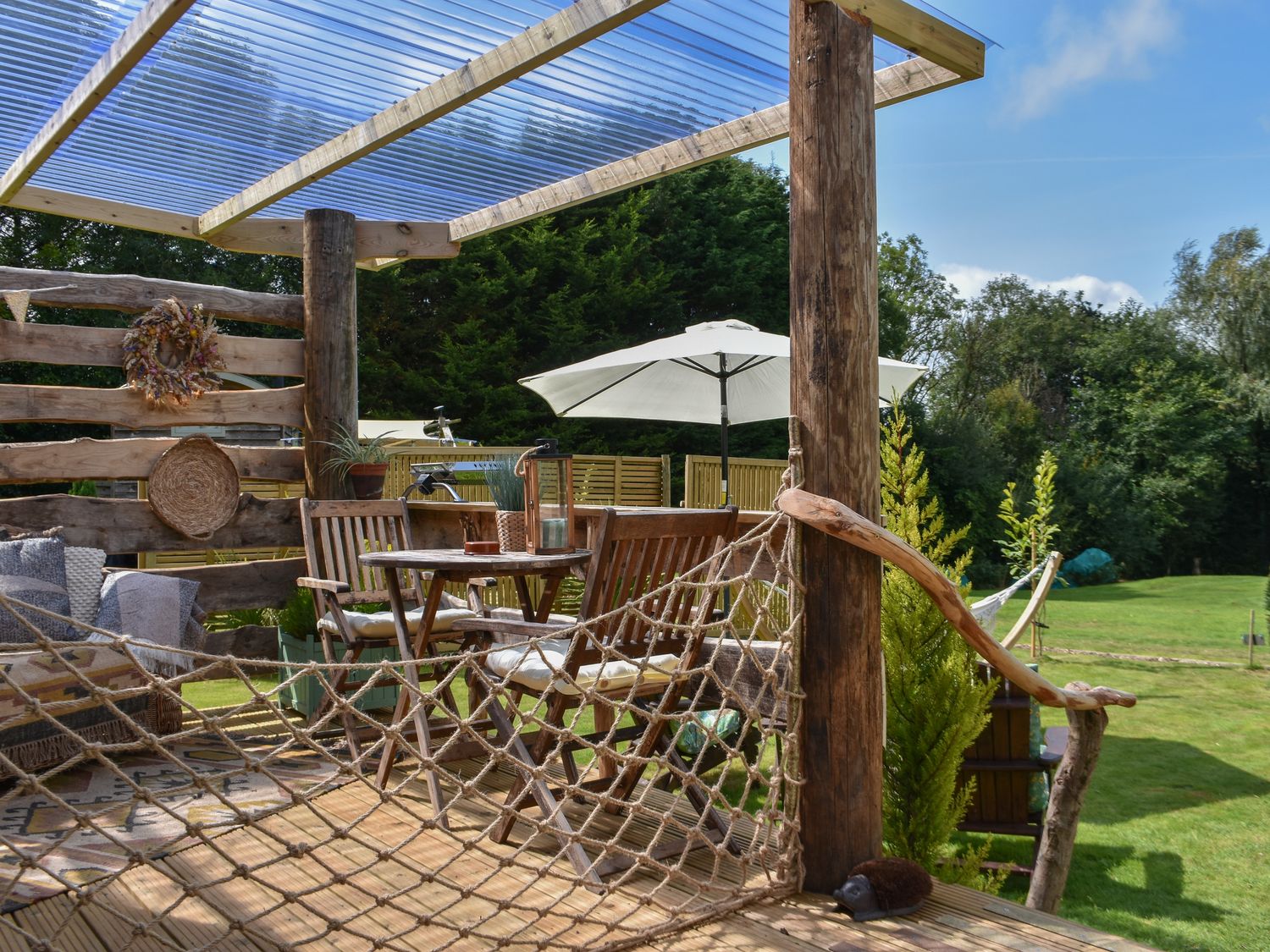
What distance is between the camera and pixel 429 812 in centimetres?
319

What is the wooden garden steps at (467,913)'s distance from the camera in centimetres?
216

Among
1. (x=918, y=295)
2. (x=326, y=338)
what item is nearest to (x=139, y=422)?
(x=326, y=338)

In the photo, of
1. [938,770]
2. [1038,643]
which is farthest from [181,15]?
[1038,643]

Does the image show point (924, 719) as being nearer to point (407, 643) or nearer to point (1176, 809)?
point (407, 643)

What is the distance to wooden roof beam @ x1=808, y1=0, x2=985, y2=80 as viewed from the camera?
2549 millimetres

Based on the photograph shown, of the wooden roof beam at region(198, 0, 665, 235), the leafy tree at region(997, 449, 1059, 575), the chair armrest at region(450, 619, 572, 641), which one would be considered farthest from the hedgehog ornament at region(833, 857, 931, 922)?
the leafy tree at region(997, 449, 1059, 575)

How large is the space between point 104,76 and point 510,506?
2.12 m

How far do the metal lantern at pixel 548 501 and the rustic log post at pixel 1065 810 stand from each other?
1582 millimetres

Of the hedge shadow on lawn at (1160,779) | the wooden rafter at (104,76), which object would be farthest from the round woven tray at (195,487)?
the hedge shadow on lawn at (1160,779)

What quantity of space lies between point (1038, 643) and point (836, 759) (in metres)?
5.90

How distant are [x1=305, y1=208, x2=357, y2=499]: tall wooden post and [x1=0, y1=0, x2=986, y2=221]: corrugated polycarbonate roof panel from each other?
0.26 metres

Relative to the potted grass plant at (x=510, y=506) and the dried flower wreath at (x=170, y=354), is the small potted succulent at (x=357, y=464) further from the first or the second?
the potted grass plant at (x=510, y=506)

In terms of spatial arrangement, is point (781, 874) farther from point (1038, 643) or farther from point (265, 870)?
point (1038, 643)

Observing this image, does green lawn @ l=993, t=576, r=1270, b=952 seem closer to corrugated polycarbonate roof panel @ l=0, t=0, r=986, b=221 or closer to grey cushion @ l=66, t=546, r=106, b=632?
corrugated polycarbonate roof panel @ l=0, t=0, r=986, b=221
